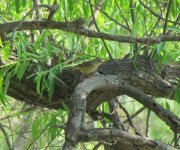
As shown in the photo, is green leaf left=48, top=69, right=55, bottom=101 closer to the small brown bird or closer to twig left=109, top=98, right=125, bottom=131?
the small brown bird

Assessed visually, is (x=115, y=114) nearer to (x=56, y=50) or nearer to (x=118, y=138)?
(x=56, y=50)

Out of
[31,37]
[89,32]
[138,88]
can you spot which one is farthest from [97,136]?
[31,37]

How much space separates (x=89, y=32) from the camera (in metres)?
1.32

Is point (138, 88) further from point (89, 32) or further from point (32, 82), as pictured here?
point (89, 32)

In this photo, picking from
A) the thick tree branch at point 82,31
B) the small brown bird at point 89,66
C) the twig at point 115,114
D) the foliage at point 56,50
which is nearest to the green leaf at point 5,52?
the foliage at point 56,50

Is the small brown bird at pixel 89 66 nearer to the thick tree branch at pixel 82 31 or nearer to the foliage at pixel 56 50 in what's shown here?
the foliage at pixel 56 50

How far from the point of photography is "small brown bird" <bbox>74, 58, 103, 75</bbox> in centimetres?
175

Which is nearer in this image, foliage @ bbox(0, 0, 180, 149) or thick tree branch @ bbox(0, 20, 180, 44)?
thick tree branch @ bbox(0, 20, 180, 44)

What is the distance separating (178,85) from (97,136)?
583mm

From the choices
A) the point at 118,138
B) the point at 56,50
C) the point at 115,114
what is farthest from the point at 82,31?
the point at 115,114

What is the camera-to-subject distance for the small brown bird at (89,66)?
1748 millimetres

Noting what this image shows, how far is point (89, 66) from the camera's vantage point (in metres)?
1.74

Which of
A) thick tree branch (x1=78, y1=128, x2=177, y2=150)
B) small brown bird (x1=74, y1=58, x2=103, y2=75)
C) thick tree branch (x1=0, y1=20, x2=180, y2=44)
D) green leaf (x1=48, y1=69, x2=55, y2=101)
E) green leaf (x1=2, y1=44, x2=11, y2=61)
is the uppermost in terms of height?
thick tree branch (x1=0, y1=20, x2=180, y2=44)

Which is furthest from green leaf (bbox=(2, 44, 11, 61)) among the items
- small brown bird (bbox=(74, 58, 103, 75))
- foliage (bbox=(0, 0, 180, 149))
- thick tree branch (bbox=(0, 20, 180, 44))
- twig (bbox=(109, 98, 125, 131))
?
twig (bbox=(109, 98, 125, 131))
